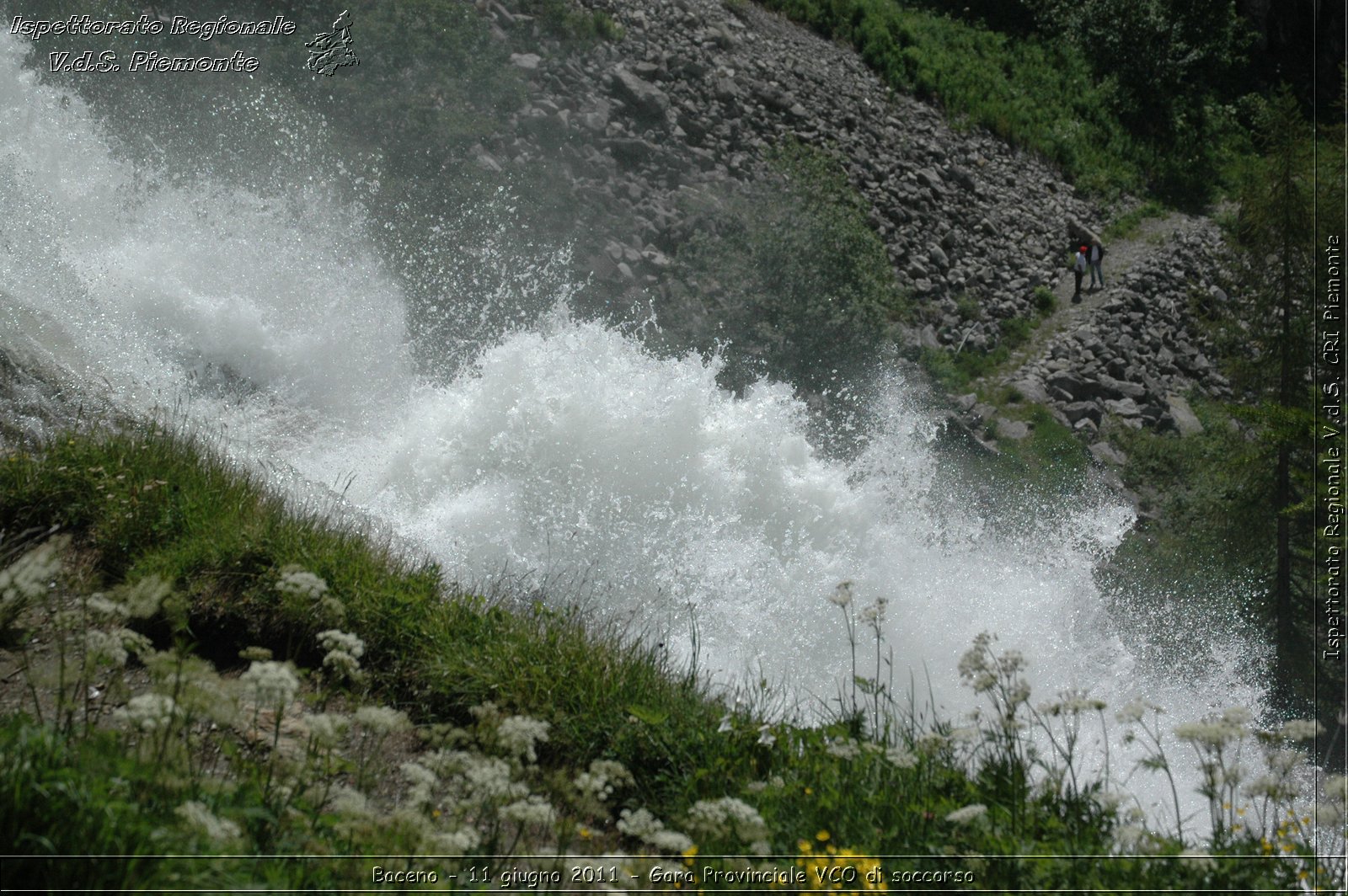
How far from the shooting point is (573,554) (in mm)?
7199

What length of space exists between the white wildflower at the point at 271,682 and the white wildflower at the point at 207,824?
0.27m

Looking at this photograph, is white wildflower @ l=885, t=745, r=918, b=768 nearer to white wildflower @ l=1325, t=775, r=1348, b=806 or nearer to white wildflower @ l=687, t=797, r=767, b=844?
white wildflower @ l=687, t=797, r=767, b=844

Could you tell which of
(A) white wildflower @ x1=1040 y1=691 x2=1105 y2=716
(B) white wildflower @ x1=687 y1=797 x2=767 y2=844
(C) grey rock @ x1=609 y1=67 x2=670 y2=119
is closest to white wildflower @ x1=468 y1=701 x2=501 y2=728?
(B) white wildflower @ x1=687 y1=797 x2=767 y2=844

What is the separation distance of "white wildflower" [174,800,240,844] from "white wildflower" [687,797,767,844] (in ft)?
3.84

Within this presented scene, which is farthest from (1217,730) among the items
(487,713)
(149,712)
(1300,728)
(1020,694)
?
(149,712)

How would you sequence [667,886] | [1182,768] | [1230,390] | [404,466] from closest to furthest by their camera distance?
[667,886] → [1182,768] → [404,466] → [1230,390]

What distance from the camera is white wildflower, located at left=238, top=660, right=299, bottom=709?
230 centimetres

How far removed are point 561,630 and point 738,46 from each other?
13.4 meters

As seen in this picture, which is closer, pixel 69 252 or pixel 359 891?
pixel 359 891

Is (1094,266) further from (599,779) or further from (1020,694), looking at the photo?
(599,779)

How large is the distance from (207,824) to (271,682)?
0.32m

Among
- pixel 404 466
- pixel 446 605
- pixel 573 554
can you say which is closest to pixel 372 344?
pixel 404 466

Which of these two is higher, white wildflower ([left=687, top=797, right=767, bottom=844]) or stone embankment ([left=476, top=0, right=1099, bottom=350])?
stone embankment ([left=476, top=0, right=1099, bottom=350])

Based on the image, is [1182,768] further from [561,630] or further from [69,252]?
[69,252]
